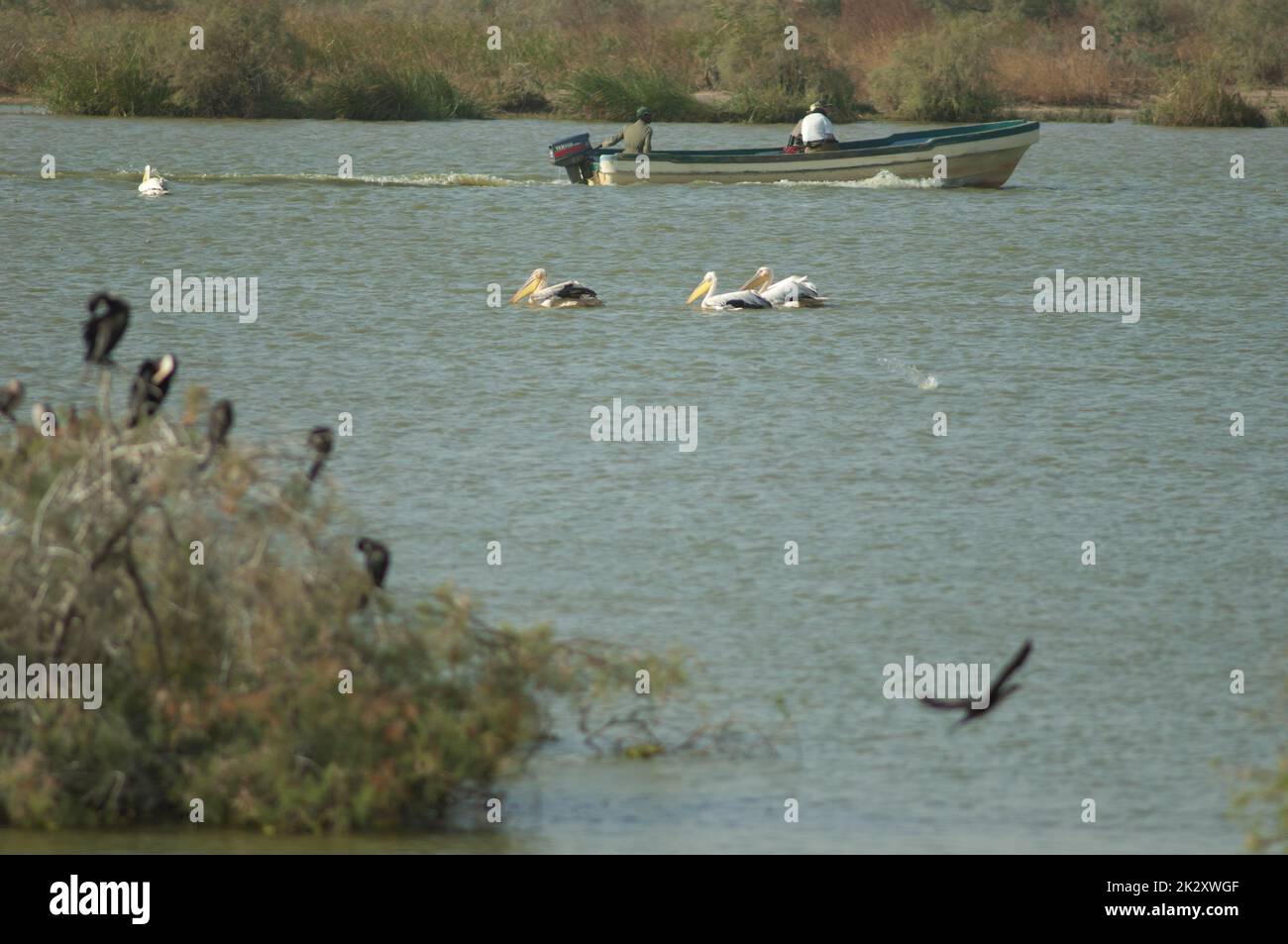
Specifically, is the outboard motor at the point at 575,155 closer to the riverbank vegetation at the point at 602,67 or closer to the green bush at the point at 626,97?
the green bush at the point at 626,97

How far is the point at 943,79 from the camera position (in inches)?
1743

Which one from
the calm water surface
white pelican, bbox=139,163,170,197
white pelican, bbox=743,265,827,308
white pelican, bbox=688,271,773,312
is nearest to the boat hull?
the calm water surface

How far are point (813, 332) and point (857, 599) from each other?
28.9ft

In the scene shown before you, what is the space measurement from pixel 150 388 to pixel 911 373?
10.3m

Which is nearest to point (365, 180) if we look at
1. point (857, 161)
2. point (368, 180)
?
point (368, 180)

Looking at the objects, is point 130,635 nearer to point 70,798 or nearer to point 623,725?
point 70,798

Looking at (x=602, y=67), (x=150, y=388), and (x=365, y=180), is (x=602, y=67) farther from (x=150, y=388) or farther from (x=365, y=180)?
(x=150, y=388)

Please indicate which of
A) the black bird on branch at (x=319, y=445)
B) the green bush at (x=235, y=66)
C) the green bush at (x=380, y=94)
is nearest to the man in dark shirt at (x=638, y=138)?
the green bush at (x=380, y=94)

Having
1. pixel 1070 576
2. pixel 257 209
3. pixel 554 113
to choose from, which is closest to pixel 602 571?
pixel 1070 576

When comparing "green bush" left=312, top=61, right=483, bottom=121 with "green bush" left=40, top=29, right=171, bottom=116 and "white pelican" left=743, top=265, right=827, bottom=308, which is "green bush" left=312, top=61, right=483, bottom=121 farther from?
"white pelican" left=743, top=265, right=827, bottom=308

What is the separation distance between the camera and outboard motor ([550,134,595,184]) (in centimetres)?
3020

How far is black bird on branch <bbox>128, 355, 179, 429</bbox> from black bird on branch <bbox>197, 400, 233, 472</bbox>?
222 mm

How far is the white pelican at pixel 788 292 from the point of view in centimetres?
1956

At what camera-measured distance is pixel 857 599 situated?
9.84 metres
